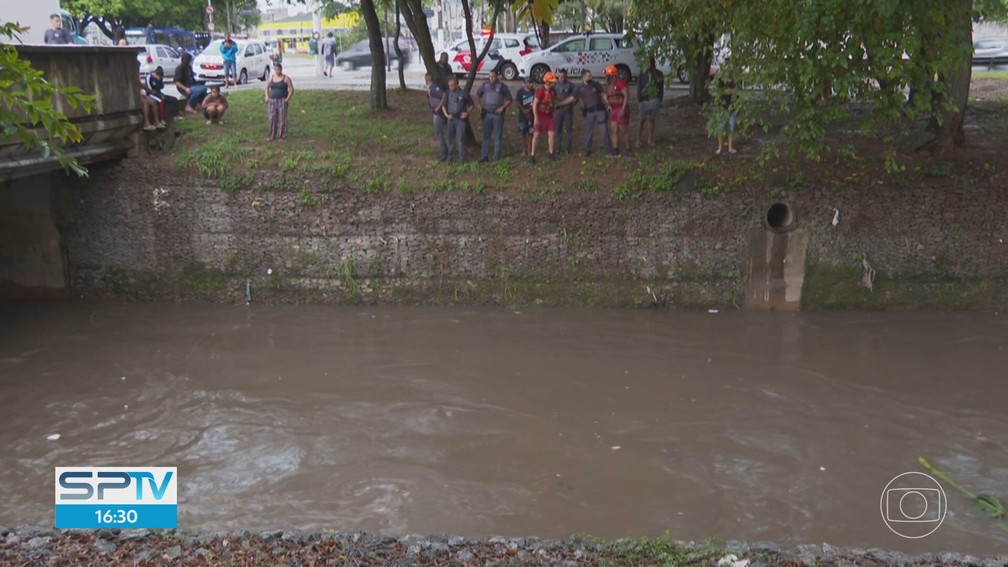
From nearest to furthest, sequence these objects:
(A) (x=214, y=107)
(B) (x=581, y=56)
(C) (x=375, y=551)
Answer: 1. (C) (x=375, y=551)
2. (A) (x=214, y=107)
3. (B) (x=581, y=56)

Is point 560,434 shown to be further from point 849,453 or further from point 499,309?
point 499,309

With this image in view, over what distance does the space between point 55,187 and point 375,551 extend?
12.3 m

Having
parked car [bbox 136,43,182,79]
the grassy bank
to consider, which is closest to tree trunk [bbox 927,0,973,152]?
the grassy bank

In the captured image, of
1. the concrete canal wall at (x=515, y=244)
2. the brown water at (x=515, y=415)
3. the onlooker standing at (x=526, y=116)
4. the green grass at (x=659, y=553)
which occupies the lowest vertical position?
the brown water at (x=515, y=415)

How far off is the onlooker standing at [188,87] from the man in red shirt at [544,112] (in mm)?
7222

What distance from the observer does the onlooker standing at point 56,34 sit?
18.5 meters

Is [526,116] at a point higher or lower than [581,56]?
lower

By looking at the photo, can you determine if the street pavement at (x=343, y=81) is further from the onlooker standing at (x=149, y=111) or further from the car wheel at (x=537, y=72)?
the onlooker standing at (x=149, y=111)

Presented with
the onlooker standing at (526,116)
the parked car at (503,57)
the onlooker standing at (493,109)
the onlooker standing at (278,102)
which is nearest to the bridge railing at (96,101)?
the onlooker standing at (278,102)

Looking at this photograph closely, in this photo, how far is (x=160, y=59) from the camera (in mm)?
31812

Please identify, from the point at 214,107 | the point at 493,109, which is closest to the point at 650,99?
the point at 493,109

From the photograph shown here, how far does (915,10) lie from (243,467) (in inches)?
400

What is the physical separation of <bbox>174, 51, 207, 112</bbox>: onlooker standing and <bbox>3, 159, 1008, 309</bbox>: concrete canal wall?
3312 millimetres

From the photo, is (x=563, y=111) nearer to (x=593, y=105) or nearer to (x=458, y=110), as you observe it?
(x=593, y=105)
